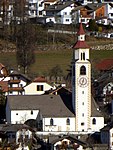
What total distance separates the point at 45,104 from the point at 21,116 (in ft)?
3.46

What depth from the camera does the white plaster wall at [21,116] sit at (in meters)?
41.1

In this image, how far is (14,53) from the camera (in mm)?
59719

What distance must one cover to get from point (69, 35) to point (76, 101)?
26.2m

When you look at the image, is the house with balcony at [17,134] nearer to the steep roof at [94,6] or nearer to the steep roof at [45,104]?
the steep roof at [45,104]

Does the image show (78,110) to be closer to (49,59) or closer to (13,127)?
(13,127)

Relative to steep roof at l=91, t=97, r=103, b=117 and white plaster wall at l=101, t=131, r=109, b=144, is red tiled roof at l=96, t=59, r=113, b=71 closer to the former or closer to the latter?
steep roof at l=91, t=97, r=103, b=117

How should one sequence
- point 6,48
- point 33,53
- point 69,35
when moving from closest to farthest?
point 33,53 → point 6,48 → point 69,35

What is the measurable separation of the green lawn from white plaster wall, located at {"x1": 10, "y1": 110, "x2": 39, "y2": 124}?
12.4 meters

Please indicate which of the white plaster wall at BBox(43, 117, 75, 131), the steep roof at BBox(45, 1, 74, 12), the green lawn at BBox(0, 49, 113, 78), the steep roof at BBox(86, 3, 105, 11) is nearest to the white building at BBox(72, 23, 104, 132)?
the white plaster wall at BBox(43, 117, 75, 131)

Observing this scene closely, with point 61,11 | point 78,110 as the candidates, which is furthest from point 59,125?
point 61,11

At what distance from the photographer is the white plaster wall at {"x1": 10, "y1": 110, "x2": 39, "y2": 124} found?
41.1 meters

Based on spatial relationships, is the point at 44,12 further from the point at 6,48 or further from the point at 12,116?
the point at 12,116

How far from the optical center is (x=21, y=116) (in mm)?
41156

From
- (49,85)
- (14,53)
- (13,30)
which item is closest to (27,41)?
(14,53)
